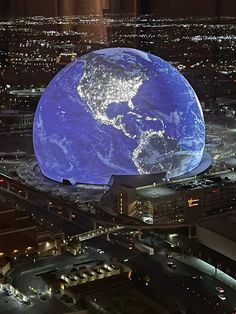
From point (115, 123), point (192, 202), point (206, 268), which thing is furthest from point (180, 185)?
point (206, 268)

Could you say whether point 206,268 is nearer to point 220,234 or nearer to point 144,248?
point 220,234

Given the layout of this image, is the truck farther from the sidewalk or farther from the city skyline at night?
the sidewalk

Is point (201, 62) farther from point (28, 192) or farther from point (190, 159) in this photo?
point (28, 192)

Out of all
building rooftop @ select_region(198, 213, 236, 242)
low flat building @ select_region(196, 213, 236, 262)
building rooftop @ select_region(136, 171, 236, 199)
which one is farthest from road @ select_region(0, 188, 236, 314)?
building rooftop @ select_region(136, 171, 236, 199)

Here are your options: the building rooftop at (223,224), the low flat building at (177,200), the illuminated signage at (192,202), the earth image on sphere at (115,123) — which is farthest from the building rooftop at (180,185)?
the building rooftop at (223,224)

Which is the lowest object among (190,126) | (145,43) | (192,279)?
(192,279)

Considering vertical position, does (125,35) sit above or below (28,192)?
above

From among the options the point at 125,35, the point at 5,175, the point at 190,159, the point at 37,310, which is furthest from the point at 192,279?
the point at 125,35
